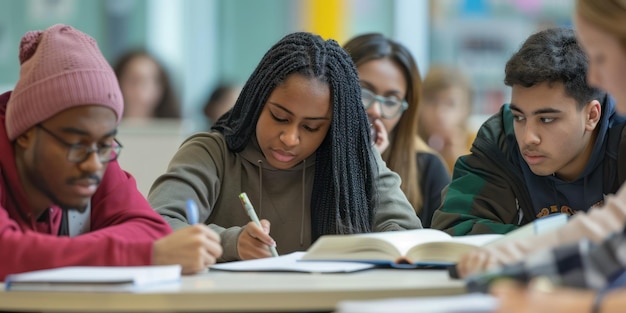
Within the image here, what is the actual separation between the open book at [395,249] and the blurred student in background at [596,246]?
0.81 feet

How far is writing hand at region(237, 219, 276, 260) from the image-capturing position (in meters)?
2.06

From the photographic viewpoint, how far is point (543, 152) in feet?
7.67

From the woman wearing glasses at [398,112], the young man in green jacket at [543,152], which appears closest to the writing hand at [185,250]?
the young man in green jacket at [543,152]

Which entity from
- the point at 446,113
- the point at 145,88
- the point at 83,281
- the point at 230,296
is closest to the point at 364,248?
the point at 230,296

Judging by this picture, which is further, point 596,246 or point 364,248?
point 364,248

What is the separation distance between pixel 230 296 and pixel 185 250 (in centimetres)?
28

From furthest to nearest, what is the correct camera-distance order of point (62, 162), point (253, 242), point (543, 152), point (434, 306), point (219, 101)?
point (219, 101) → point (543, 152) → point (253, 242) → point (62, 162) → point (434, 306)

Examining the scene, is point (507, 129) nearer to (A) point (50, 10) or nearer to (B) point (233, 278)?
(B) point (233, 278)

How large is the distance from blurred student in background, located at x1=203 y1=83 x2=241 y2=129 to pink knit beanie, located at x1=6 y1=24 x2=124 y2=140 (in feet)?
12.9

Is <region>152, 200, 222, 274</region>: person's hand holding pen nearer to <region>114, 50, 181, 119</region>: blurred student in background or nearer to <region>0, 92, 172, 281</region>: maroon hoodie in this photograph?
<region>0, 92, 172, 281</region>: maroon hoodie

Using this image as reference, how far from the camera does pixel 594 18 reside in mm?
1593

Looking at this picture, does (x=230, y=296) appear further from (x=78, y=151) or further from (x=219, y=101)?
(x=219, y=101)

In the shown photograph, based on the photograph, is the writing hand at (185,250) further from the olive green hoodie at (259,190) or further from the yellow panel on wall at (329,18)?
the yellow panel on wall at (329,18)

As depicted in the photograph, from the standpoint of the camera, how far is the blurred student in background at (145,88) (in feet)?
18.8
